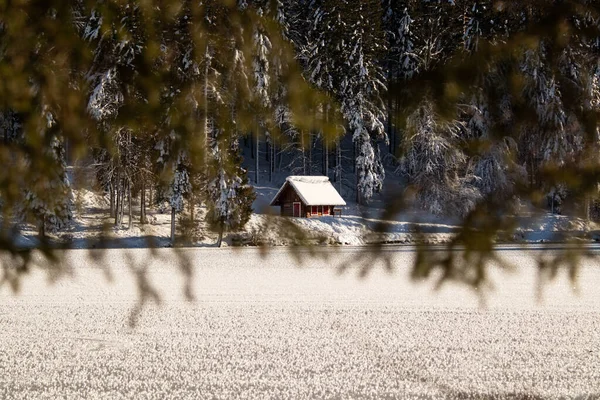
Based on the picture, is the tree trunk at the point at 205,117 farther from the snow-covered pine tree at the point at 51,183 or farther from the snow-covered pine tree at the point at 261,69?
the snow-covered pine tree at the point at 51,183

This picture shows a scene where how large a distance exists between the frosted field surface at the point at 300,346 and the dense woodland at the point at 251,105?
9.49 feet

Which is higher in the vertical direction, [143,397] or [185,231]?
[185,231]

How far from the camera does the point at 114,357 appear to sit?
264 inches

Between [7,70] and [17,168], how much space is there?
11cm

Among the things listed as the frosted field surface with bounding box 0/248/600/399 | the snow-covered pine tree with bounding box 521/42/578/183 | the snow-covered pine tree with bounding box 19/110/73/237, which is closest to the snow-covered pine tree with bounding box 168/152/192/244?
the snow-covered pine tree with bounding box 19/110/73/237

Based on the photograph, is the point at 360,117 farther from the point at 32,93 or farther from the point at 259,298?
the point at 259,298

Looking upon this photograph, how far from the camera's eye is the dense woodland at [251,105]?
692 millimetres

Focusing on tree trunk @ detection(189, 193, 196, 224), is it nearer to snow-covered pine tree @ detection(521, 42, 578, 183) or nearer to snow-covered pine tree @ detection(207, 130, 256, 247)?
snow-covered pine tree @ detection(207, 130, 256, 247)

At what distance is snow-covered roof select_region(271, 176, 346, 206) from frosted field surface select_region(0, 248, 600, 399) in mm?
2531

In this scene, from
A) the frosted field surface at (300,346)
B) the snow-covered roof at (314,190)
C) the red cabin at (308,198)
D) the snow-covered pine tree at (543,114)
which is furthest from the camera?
the frosted field surface at (300,346)

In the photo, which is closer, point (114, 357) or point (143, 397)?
point (143, 397)

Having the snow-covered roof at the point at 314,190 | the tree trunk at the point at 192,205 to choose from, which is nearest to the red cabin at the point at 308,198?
the snow-covered roof at the point at 314,190

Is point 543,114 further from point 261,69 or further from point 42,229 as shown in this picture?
point 42,229

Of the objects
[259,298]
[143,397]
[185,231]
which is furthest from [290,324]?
[185,231]
